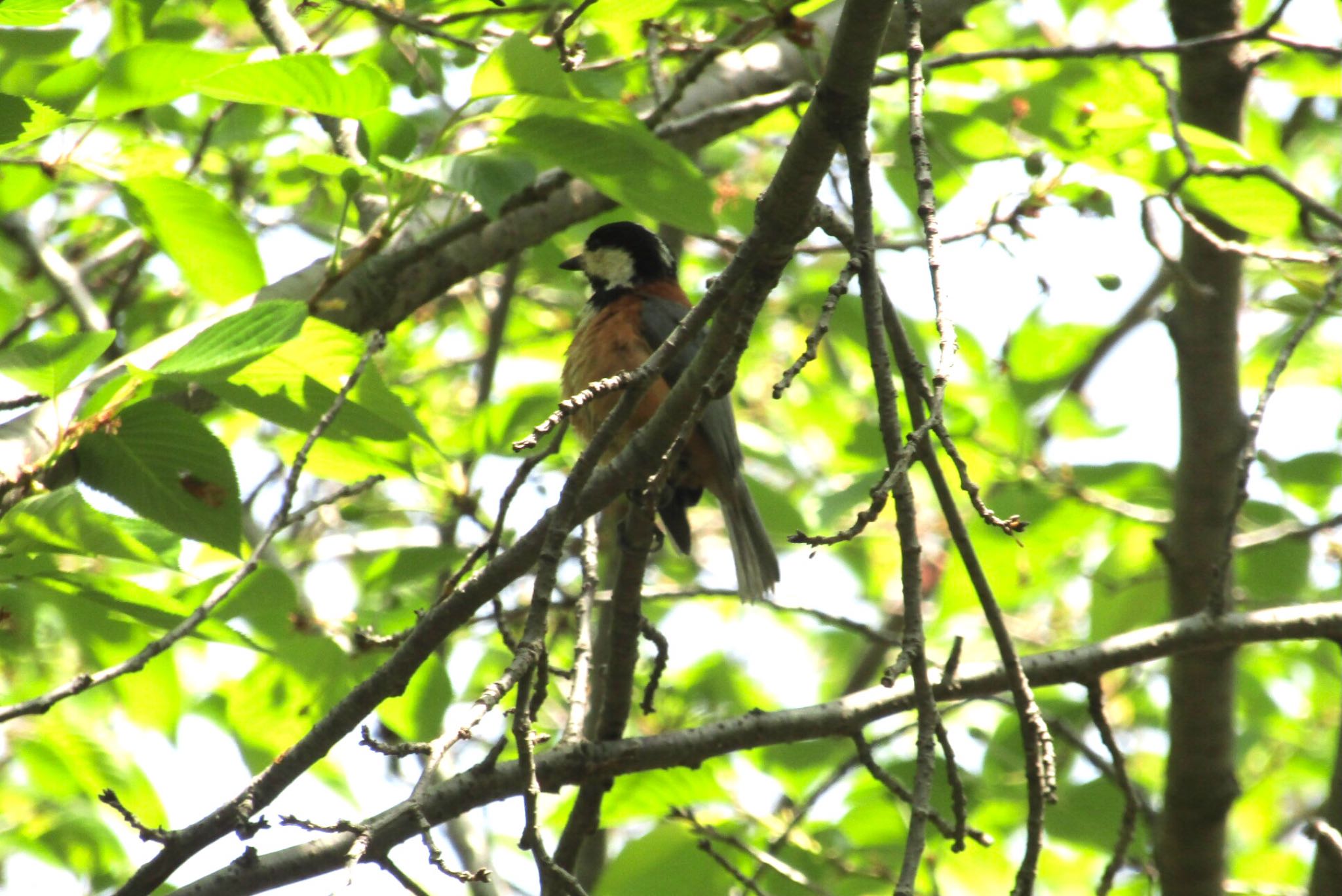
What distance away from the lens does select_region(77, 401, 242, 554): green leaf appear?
2.76 meters

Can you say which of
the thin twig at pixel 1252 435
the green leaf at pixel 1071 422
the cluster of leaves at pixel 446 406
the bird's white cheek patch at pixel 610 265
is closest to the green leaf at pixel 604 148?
the cluster of leaves at pixel 446 406

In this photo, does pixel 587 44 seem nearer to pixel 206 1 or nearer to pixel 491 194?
pixel 206 1

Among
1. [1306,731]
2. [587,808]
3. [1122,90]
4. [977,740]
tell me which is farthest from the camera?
[1306,731]

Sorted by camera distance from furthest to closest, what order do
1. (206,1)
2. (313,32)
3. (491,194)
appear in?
1. (313,32)
2. (206,1)
3. (491,194)

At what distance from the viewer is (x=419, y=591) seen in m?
5.12

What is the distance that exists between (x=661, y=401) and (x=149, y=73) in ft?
8.63

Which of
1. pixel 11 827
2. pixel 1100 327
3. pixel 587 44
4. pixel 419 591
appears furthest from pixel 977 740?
pixel 11 827

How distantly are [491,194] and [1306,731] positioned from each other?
710 cm

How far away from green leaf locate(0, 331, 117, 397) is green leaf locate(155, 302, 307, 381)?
0.18m

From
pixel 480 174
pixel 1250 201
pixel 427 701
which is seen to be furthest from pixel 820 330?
pixel 427 701

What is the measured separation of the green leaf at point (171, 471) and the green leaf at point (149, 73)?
0.70 metres

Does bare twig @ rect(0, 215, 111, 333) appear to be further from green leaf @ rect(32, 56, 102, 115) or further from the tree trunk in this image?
the tree trunk

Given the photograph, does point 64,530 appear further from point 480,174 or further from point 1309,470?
point 1309,470

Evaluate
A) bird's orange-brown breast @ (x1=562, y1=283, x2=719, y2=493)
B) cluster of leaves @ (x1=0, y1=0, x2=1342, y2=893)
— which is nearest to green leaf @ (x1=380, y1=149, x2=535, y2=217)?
cluster of leaves @ (x1=0, y1=0, x2=1342, y2=893)
